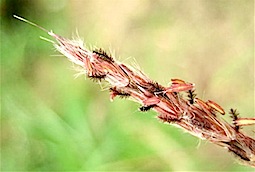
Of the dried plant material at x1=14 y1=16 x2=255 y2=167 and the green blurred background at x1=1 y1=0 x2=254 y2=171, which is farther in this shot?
the green blurred background at x1=1 y1=0 x2=254 y2=171

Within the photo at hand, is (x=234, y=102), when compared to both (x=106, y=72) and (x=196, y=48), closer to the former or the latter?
(x=196, y=48)

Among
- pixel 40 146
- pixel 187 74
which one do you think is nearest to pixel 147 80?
pixel 187 74

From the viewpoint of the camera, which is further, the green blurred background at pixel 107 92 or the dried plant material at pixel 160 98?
the green blurred background at pixel 107 92

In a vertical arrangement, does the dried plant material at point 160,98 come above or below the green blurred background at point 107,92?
below

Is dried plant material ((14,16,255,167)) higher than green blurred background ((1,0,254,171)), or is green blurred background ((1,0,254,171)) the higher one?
green blurred background ((1,0,254,171))
